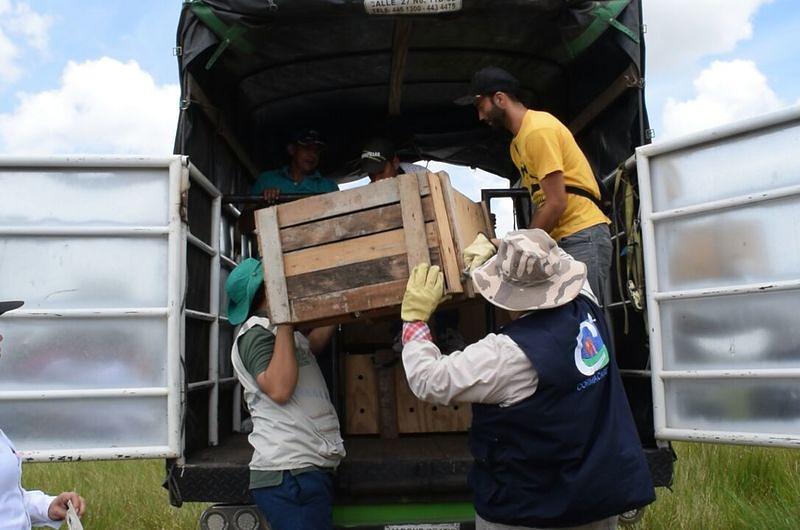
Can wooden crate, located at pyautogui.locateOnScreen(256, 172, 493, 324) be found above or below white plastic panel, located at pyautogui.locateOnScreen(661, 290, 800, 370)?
above

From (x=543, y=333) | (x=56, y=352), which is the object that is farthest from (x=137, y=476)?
(x=543, y=333)

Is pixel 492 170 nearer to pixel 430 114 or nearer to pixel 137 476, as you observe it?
pixel 430 114

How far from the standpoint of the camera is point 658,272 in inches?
138

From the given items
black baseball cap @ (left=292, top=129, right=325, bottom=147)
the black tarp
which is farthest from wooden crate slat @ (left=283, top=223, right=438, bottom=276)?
black baseball cap @ (left=292, top=129, right=325, bottom=147)

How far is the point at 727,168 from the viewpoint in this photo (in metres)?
3.31

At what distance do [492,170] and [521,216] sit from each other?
0.78 m

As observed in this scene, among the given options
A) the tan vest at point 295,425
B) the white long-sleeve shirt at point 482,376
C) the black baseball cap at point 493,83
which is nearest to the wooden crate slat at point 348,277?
the tan vest at point 295,425

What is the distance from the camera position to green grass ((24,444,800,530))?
5484 mm

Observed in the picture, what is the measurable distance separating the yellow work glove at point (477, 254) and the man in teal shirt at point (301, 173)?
2.42 meters

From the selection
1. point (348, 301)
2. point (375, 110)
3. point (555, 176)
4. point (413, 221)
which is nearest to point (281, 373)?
point (348, 301)

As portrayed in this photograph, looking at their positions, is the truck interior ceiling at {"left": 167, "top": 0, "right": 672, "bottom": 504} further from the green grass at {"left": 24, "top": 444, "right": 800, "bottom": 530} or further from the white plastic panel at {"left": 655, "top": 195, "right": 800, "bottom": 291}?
the green grass at {"left": 24, "top": 444, "right": 800, "bottom": 530}

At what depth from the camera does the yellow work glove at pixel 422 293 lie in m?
2.73

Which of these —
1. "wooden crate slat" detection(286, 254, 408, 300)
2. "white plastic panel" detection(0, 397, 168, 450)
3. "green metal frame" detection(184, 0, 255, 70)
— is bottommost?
"white plastic panel" detection(0, 397, 168, 450)

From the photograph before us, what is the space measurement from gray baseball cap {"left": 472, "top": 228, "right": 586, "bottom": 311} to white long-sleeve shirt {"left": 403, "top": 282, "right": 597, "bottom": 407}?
0.46ft
